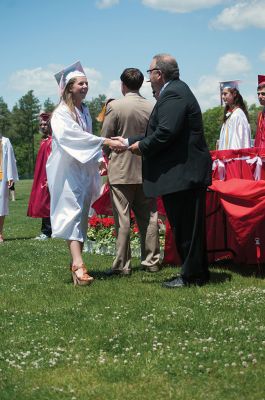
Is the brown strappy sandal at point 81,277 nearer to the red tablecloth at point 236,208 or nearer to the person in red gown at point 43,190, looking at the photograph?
the red tablecloth at point 236,208

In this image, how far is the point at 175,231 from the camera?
6520 millimetres

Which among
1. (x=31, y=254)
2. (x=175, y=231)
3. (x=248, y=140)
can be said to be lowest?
(x=31, y=254)

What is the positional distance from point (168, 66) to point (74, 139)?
1181 millimetres

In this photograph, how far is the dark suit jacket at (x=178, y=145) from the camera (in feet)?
20.3

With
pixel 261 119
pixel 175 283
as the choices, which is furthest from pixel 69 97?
pixel 261 119

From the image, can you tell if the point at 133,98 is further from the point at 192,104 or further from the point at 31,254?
the point at 31,254

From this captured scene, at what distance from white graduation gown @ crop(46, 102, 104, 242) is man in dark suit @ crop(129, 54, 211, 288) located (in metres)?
0.54

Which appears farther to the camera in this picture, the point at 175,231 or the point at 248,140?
the point at 248,140

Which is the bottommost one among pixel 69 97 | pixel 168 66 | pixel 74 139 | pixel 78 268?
pixel 78 268

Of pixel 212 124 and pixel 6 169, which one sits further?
pixel 212 124

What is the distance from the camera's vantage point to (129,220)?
752 centimetres

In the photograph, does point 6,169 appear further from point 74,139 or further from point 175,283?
point 175,283

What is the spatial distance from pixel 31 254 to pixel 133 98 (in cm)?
332

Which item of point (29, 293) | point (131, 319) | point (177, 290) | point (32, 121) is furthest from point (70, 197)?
point (32, 121)
